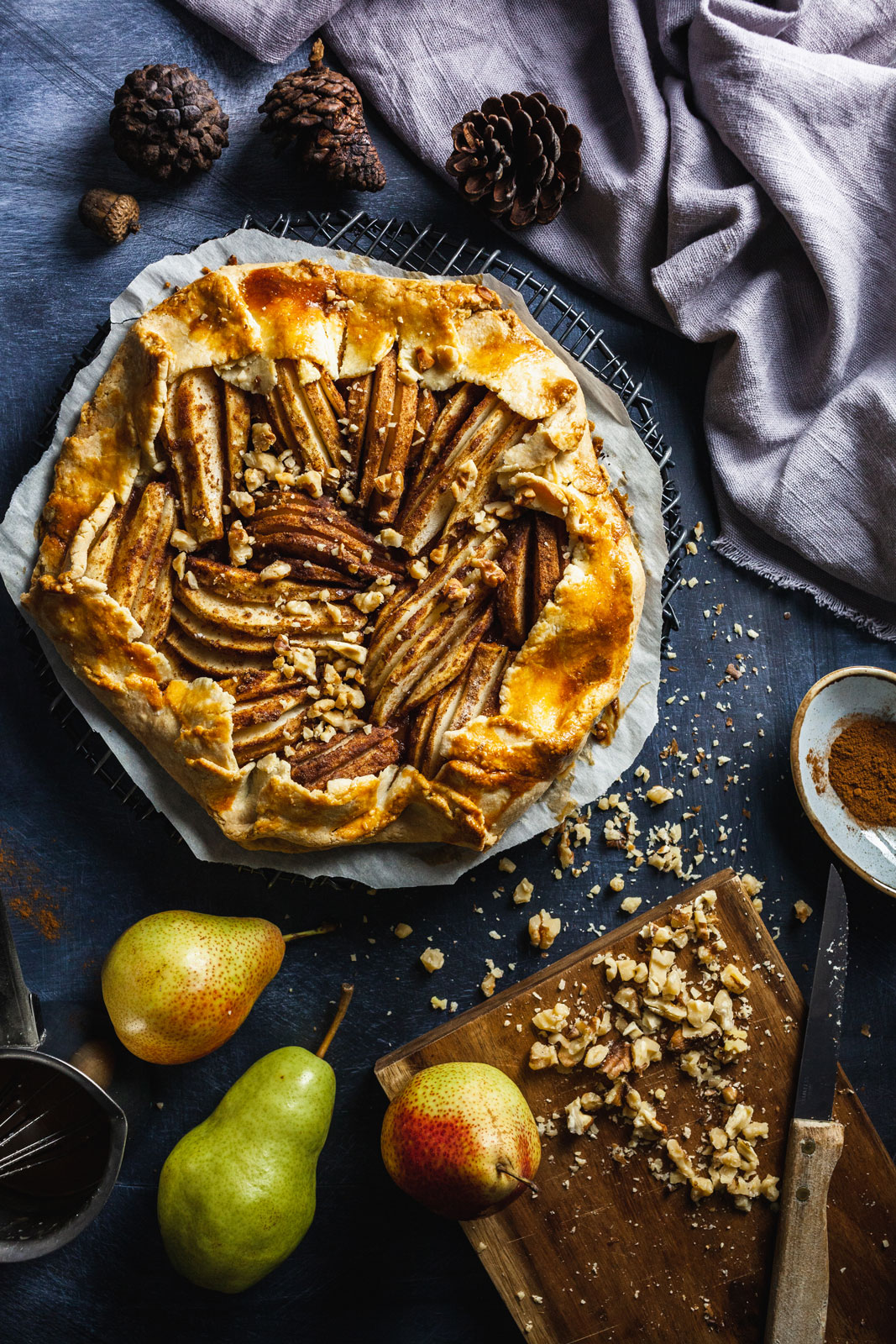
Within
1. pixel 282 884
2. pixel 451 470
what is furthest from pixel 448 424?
pixel 282 884

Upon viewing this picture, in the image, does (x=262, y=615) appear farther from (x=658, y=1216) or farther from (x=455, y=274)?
(x=658, y=1216)

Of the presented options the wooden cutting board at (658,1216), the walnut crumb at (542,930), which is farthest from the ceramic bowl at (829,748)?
the walnut crumb at (542,930)

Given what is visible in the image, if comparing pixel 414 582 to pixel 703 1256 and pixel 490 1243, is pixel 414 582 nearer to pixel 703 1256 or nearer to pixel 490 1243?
pixel 490 1243

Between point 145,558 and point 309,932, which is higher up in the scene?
point 145,558

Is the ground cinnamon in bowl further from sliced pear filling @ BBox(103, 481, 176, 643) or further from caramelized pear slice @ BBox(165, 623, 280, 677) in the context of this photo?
sliced pear filling @ BBox(103, 481, 176, 643)

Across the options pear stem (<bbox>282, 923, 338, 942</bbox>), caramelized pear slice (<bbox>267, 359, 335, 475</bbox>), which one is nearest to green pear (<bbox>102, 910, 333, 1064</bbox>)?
pear stem (<bbox>282, 923, 338, 942</bbox>)
